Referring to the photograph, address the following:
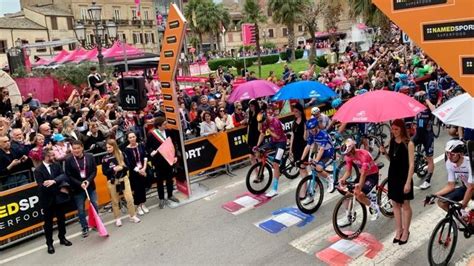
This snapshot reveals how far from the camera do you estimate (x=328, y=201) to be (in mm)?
8750

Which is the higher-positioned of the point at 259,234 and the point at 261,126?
the point at 261,126

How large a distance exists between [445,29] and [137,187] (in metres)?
6.59

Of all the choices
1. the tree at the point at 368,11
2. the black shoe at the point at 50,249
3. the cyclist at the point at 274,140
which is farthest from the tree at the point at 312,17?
the black shoe at the point at 50,249

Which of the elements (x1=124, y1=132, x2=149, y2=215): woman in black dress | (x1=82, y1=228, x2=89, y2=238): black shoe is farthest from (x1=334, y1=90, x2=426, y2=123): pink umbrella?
(x1=82, y1=228, x2=89, y2=238): black shoe

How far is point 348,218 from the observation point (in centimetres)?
698

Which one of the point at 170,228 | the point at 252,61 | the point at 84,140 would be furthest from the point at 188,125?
the point at 252,61

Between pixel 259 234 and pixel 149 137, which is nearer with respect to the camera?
pixel 259 234

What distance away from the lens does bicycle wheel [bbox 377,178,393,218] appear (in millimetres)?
7223

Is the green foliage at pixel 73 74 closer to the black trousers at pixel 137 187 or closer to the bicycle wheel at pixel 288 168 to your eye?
the black trousers at pixel 137 187

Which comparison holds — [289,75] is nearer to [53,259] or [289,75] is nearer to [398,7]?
[53,259]

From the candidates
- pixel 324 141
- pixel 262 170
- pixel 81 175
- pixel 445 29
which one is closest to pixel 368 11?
pixel 262 170

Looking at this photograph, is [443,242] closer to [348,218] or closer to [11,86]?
[348,218]

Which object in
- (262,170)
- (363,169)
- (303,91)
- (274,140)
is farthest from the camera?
(303,91)

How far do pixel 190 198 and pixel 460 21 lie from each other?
6969 mm
